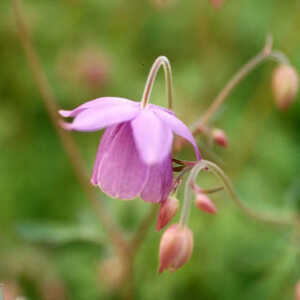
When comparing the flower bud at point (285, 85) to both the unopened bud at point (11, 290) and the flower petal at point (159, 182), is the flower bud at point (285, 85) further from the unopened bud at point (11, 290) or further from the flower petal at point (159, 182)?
the unopened bud at point (11, 290)

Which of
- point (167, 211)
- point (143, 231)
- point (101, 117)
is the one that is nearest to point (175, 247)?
point (167, 211)

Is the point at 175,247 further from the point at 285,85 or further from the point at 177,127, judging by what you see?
the point at 285,85

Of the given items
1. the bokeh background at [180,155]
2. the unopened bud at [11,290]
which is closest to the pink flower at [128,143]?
the bokeh background at [180,155]

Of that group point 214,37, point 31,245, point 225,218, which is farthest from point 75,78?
point 225,218

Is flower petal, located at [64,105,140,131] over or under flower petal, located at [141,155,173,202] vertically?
over

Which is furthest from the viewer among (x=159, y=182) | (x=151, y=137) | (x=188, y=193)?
(x=188, y=193)

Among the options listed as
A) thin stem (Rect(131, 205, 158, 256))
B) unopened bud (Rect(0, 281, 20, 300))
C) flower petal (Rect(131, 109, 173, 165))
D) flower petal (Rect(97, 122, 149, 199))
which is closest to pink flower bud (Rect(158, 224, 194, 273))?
flower petal (Rect(97, 122, 149, 199))

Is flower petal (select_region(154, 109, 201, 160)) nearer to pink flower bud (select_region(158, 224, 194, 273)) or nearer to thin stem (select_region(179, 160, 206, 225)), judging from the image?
thin stem (select_region(179, 160, 206, 225))
